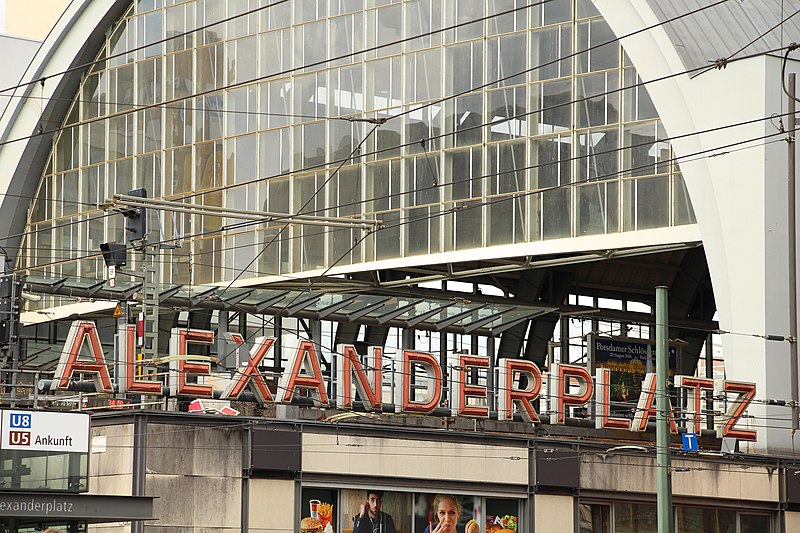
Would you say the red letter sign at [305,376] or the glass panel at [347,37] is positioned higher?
the glass panel at [347,37]

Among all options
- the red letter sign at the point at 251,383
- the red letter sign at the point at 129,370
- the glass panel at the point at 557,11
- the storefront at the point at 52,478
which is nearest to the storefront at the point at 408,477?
the storefront at the point at 52,478

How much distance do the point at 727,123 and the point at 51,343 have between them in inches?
1271

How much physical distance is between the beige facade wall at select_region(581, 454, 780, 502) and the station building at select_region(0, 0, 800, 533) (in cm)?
6

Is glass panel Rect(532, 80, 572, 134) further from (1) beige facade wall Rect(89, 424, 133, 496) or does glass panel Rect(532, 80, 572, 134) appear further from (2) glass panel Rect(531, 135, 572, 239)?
(1) beige facade wall Rect(89, 424, 133, 496)

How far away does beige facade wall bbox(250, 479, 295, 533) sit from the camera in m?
29.4

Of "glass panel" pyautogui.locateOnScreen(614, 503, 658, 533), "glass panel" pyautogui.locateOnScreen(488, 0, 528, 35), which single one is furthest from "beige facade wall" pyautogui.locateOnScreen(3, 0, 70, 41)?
"glass panel" pyautogui.locateOnScreen(614, 503, 658, 533)

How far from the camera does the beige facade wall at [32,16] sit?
84375 mm

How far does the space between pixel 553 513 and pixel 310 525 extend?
5892 mm

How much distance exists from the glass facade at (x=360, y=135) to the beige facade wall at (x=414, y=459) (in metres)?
9.52

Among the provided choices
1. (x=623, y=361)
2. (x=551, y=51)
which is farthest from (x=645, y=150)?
(x=623, y=361)

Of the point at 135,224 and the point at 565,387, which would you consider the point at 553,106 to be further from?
the point at 135,224

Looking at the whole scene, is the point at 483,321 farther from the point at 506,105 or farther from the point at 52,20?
the point at 52,20

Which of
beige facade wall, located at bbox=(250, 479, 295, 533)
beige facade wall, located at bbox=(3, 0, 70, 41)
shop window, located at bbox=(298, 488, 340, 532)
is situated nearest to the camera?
beige facade wall, located at bbox=(250, 479, 295, 533)

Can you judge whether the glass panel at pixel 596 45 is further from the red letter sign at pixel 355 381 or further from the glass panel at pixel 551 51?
the red letter sign at pixel 355 381
